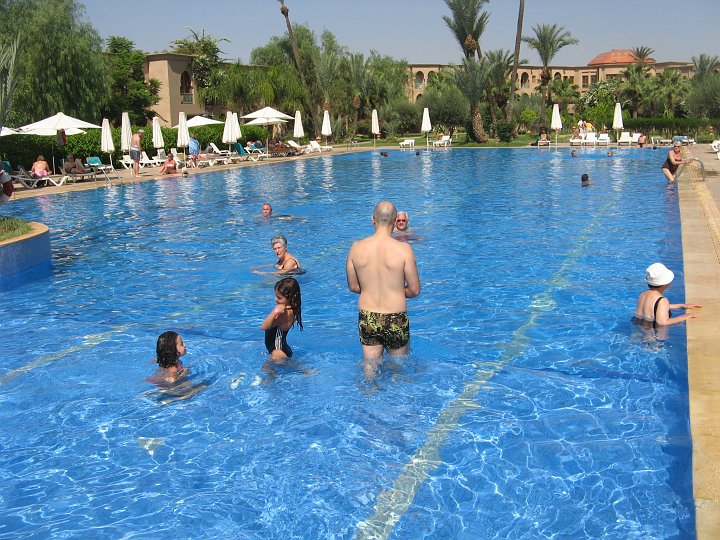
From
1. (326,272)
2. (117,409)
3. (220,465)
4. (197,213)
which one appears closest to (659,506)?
(220,465)

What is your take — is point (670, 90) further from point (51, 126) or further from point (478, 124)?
point (51, 126)

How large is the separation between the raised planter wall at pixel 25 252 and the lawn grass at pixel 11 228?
0.12 meters

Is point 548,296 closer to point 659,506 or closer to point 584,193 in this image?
point 659,506

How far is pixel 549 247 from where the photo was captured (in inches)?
482

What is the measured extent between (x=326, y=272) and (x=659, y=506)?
720 centimetres

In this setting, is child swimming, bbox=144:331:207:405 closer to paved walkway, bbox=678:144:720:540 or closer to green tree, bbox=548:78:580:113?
paved walkway, bbox=678:144:720:540

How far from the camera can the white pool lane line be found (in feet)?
14.2

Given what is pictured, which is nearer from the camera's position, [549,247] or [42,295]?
[42,295]

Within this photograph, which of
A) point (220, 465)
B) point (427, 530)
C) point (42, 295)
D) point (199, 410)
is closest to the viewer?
point (427, 530)

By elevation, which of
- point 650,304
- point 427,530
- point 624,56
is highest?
point 624,56

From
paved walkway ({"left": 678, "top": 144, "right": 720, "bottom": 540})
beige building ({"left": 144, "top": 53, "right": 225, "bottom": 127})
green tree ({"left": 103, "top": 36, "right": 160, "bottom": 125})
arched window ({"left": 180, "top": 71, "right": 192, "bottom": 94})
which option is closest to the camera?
paved walkway ({"left": 678, "top": 144, "right": 720, "bottom": 540})

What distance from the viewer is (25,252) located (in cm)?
1073

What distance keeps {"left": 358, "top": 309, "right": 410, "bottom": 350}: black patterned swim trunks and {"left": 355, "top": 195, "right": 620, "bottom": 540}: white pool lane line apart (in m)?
0.71

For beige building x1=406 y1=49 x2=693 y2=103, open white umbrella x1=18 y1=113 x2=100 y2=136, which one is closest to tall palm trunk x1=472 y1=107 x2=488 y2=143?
open white umbrella x1=18 y1=113 x2=100 y2=136
